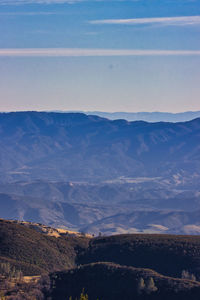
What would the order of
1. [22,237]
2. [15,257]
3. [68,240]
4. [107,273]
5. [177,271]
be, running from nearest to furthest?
[107,273] → [177,271] → [15,257] → [22,237] → [68,240]

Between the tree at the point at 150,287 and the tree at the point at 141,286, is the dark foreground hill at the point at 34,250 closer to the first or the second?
the tree at the point at 141,286

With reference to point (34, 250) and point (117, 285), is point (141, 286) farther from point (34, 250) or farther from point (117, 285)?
point (34, 250)

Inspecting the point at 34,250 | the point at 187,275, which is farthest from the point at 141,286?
the point at 34,250

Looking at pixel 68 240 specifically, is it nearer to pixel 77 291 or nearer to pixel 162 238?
pixel 162 238

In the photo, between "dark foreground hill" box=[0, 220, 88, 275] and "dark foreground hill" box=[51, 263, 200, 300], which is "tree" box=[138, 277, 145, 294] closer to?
"dark foreground hill" box=[51, 263, 200, 300]

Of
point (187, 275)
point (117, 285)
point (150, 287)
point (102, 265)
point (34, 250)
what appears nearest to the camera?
point (150, 287)

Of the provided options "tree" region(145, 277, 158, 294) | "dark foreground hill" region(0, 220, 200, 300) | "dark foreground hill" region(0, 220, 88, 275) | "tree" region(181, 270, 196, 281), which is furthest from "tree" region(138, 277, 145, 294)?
"dark foreground hill" region(0, 220, 88, 275)

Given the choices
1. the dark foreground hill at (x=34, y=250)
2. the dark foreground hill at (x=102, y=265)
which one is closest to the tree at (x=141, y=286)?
the dark foreground hill at (x=102, y=265)

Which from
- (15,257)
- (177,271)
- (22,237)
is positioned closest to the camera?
(177,271)

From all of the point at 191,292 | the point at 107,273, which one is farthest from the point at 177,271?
the point at 191,292
